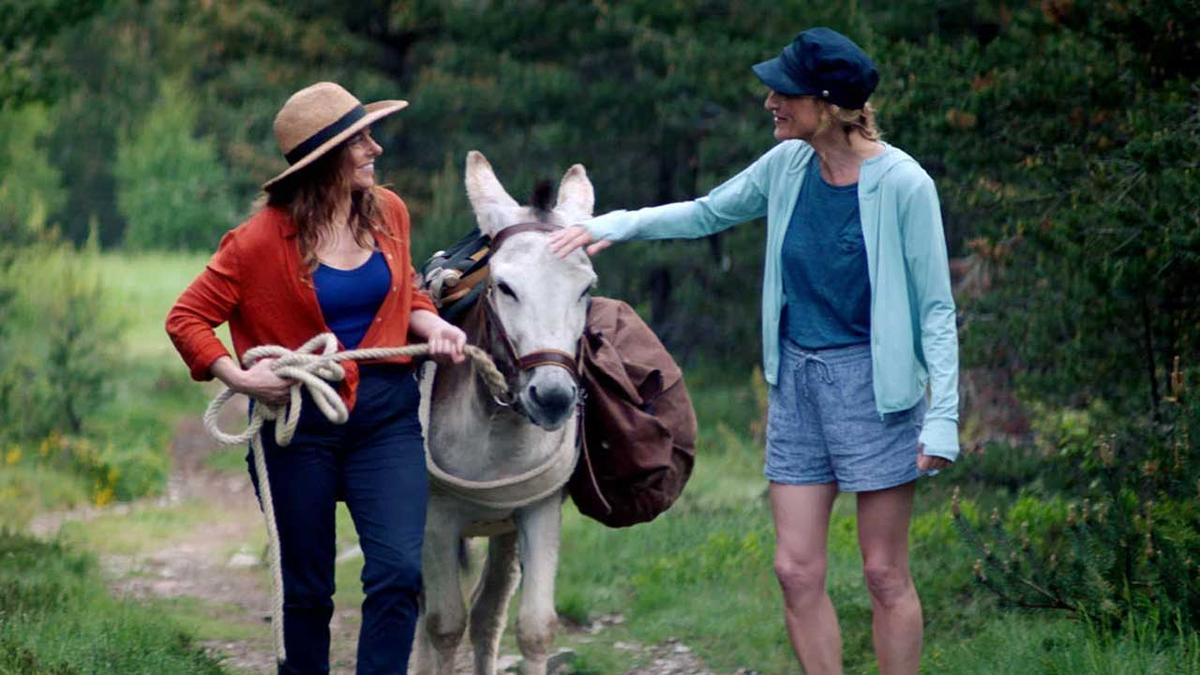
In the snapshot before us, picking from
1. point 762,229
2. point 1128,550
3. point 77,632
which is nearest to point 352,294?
point 77,632

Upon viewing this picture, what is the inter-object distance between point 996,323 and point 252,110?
14468mm

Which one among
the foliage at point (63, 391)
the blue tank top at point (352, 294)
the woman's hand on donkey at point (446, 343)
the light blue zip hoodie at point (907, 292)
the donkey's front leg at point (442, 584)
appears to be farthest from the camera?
the foliage at point (63, 391)

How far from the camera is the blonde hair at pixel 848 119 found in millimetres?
4840

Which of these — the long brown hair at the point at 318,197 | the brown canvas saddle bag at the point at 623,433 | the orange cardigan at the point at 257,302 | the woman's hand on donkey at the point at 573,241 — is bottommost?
the brown canvas saddle bag at the point at 623,433

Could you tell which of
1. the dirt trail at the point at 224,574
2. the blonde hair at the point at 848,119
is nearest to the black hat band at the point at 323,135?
the blonde hair at the point at 848,119

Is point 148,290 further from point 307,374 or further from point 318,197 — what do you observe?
point 307,374

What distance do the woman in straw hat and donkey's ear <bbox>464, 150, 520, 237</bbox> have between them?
61cm

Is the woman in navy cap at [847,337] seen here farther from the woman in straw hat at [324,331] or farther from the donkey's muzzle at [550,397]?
the woman in straw hat at [324,331]

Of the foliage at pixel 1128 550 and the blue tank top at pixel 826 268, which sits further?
the foliage at pixel 1128 550

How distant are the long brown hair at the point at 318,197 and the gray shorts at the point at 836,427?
1269 mm

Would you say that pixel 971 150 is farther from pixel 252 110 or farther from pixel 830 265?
pixel 252 110

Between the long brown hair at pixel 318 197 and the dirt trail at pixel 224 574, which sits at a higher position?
the long brown hair at pixel 318 197

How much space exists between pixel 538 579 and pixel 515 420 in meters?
0.53

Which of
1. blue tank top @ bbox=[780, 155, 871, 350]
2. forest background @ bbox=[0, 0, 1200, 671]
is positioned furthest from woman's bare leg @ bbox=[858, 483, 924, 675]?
forest background @ bbox=[0, 0, 1200, 671]
